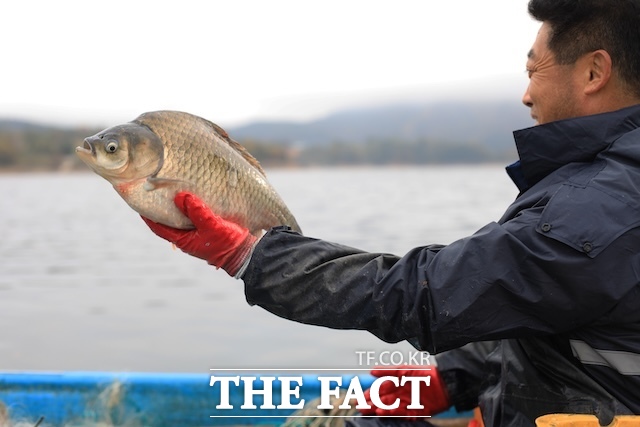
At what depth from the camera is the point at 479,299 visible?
192cm

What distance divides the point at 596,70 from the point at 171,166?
56.5 inches

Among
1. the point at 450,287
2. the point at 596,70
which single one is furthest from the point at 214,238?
the point at 596,70

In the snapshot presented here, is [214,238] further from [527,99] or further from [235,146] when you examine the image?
[527,99]

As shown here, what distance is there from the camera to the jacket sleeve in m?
1.89

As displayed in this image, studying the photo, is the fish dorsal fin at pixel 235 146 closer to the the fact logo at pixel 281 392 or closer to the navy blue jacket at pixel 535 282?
the navy blue jacket at pixel 535 282

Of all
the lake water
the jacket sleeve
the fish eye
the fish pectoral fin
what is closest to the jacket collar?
the jacket sleeve

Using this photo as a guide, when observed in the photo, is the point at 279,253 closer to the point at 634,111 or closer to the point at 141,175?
the point at 141,175

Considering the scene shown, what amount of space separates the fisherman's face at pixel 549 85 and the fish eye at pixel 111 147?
4.66ft

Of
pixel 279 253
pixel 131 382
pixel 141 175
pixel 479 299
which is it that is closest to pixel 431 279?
pixel 479 299

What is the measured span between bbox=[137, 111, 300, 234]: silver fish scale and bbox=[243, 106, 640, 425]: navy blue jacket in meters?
0.28

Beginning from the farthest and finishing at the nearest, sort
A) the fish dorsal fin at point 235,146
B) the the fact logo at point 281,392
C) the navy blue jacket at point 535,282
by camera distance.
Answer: the the fact logo at point 281,392, the fish dorsal fin at point 235,146, the navy blue jacket at point 535,282

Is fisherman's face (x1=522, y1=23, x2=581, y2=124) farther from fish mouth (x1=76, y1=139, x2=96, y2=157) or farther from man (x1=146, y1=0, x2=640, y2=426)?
fish mouth (x1=76, y1=139, x2=96, y2=157)

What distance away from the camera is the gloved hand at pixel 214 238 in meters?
2.30

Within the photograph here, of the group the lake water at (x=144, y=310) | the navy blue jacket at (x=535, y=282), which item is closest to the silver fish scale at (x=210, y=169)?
the navy blue jacket at (x=535, y=282)
